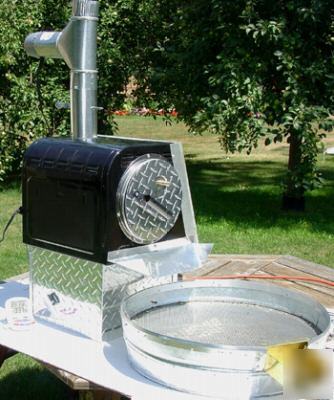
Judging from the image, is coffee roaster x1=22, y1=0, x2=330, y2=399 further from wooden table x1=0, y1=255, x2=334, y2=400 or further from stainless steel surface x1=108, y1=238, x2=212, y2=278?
wooden table x1=0, y1=255, x2=334, y2=400

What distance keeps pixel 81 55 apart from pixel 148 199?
467mm

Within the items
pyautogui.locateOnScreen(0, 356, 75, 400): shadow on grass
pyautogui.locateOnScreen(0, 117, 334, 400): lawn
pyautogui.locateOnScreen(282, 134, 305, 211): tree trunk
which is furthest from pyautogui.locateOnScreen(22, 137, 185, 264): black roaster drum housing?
pyautogui.locateOnScreen(282, 134, 305, 211): tree trunk

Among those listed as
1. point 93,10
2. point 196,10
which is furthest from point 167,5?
point 93,10

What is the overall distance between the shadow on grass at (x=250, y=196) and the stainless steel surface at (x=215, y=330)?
421 centimetres

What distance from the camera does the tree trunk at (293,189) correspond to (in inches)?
237

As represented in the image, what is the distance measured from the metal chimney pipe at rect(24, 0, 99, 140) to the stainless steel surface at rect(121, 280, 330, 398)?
537mm

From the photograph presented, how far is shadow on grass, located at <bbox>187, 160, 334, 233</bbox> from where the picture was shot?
6219mm

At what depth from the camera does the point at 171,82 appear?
271 inches

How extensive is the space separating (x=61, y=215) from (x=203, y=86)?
449cm

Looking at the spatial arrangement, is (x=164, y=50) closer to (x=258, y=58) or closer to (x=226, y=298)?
(x=258, y=58)

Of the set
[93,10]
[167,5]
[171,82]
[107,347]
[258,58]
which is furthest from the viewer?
[167,5]

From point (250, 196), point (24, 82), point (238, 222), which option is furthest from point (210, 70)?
point (24, 82)

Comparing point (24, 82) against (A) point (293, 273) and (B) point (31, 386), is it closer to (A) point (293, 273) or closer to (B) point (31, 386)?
(B) point (31, 386)

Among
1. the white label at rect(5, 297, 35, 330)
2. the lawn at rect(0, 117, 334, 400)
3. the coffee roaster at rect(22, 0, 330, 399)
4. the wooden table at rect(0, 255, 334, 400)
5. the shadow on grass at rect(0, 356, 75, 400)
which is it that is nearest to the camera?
the coffee roaster at rect(22, 0, 330, 399)
